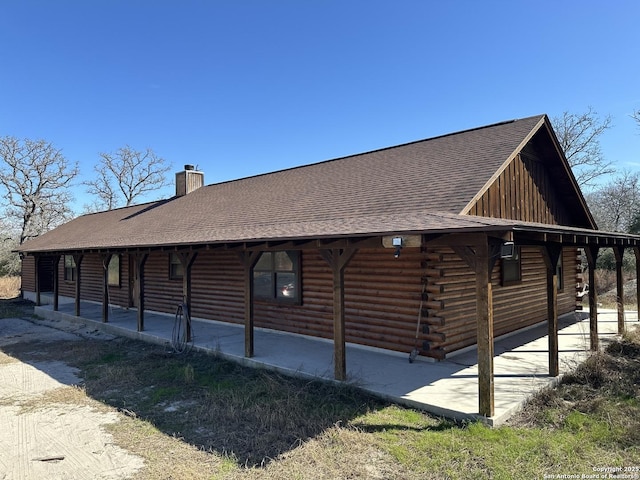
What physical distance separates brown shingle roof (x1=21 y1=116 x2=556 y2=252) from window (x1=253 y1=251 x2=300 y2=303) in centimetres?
106

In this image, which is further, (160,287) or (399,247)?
(160,287)

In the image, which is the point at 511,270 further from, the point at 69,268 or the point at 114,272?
the point at 69,268

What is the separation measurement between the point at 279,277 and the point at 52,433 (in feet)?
18.1

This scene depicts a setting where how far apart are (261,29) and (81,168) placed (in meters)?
27.6

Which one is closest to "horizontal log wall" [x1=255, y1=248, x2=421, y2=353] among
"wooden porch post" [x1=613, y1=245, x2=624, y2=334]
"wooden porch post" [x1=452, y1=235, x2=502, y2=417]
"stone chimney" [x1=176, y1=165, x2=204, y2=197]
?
"wooden porch post" [x1=452, y1=235, x2=502, y2=417]

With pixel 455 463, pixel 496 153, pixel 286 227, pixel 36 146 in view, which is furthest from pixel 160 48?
pixel 36 146

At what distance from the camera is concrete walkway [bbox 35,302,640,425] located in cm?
527

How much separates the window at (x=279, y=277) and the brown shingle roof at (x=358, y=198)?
1061 mm

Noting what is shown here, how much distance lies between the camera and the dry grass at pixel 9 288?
23.3 m

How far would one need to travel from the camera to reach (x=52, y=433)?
189 inches

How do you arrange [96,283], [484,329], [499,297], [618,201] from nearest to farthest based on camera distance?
[484,329], [499,297], [96,283], [618,201]

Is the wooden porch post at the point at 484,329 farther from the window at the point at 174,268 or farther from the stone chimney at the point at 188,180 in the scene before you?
the stone chimney at the point at 188,180

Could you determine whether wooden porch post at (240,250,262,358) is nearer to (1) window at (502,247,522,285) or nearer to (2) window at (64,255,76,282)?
(1) window at (502,247,522,285)

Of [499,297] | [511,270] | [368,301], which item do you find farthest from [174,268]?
[511,270]
